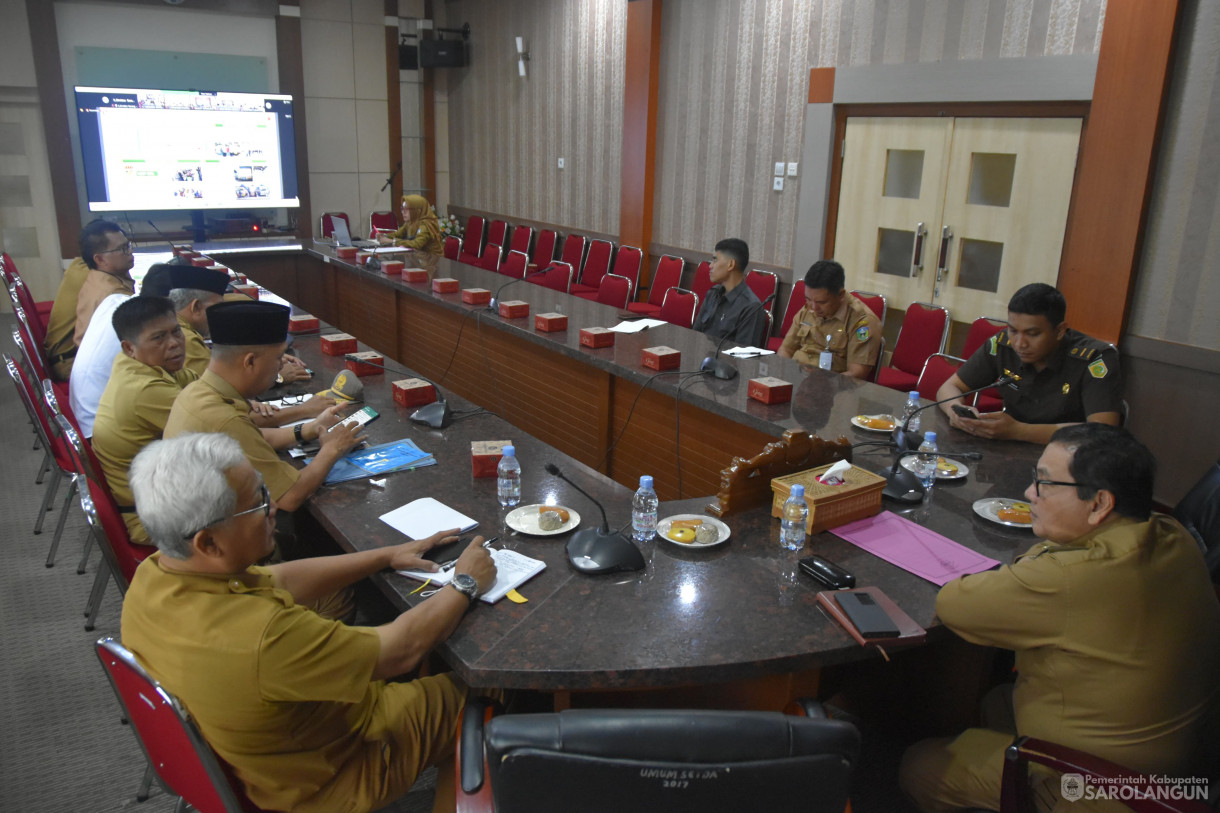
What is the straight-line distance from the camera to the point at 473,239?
933 centimetres

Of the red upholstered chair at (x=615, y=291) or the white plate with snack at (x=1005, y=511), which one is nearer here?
the white plate with snack at (x=1005, y=511)

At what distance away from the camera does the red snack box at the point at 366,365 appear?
11.3 feet

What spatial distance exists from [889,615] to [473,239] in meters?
8.22

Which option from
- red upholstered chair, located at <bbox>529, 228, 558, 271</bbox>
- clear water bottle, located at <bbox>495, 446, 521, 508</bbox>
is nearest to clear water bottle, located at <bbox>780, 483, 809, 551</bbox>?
clear water bottle, located at <bbox>495, 446, 521, 508</bbox>

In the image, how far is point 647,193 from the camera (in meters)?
6.99

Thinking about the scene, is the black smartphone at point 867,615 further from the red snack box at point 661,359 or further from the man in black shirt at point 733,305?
the man in black shirt at point 733,305

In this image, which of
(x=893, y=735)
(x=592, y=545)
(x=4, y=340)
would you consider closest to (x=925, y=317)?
(x=893, y=735)

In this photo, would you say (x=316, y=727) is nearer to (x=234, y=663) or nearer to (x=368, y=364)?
(x=234, y=663)

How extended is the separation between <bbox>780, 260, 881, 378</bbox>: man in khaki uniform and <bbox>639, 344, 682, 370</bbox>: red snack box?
801mm

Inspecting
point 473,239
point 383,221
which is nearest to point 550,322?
point 473,239

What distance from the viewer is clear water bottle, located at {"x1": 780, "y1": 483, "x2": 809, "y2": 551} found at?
6.68 feet

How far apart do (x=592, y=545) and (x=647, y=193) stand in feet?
18.0

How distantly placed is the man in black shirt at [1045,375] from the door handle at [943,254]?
2.01m

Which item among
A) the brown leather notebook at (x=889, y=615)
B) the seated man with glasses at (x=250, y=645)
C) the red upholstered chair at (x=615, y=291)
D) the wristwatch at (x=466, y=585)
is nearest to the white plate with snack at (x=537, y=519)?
the wristwatch at (x=466, y=585)
